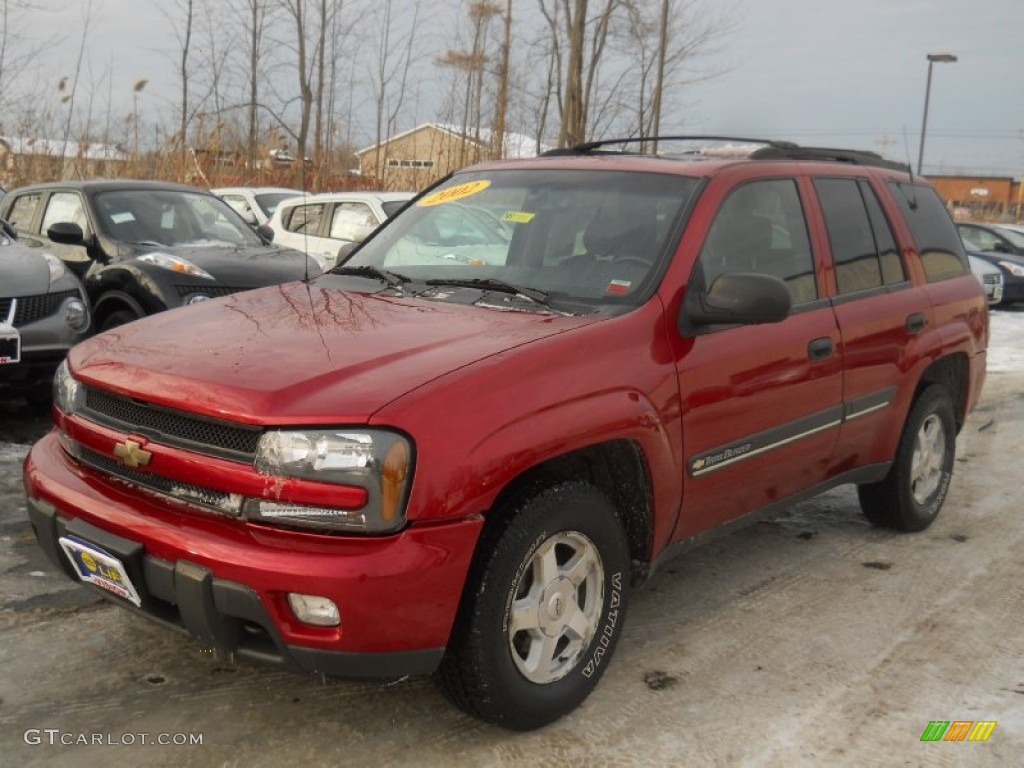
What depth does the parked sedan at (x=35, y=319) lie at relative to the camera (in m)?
5.99

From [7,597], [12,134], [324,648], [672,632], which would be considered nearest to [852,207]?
[672,632]

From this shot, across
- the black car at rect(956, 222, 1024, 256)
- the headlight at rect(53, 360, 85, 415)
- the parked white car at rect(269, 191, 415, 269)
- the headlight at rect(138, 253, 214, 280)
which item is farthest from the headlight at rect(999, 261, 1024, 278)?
the headlight at rect(53, 360, 85, 415)

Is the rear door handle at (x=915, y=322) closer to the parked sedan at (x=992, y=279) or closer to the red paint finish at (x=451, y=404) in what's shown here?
the red paint finish at (x=451, y=404)

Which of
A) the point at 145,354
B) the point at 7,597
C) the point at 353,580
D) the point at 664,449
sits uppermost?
the point at 145,354

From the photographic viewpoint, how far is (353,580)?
2494mm

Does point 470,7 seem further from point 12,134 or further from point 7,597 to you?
point 7,597

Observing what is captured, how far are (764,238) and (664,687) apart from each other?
1.74m

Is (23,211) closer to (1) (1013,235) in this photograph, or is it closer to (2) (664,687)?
(2) (664,687)

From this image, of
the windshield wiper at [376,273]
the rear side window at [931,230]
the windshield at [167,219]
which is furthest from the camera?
the windshield at [167,219]

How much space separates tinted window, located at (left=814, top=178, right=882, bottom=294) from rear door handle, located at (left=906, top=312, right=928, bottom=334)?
250 mm

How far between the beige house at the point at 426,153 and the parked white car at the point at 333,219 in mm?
7646

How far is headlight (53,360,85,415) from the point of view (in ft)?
10.3

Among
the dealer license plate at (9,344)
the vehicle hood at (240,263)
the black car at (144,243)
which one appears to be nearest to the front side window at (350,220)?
the black car at (144,243)

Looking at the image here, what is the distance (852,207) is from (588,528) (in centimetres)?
229
